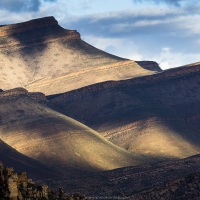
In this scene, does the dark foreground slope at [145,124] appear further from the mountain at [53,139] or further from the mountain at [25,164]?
the mountain at [25,164]

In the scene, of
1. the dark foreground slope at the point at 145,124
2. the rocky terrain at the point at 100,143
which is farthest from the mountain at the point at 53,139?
the dark foreground slope at the point at 145,124

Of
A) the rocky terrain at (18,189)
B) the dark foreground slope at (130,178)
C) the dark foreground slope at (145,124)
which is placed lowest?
the dark foreground slope at (145,124)

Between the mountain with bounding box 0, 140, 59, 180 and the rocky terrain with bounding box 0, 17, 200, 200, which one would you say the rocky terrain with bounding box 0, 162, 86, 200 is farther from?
the mountain with bounding box 0, 140, 59, 180

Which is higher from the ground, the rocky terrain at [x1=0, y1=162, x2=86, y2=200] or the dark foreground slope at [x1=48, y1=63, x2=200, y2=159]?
the rocky terrain at [x1=0, y1=162, x2=86, y2=200]

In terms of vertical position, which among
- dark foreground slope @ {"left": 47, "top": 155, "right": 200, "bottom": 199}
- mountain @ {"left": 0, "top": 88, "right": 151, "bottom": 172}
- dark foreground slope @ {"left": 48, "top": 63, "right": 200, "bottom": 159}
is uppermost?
dark foreground slope @ {"left": 47, "top": 155, "right": 200, "bottom": 199}

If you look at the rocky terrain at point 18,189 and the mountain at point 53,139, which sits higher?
the rocky terrain at point 18,189

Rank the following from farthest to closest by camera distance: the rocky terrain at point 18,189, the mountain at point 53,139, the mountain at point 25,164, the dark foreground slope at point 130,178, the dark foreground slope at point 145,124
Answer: the dark foreground slope at point 145,124
the mountain at point 53,139
the mountain at point 25,164
the dark foreground slope at point 130,178
the rocky terrain at point 18,189

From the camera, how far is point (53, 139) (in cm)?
15312

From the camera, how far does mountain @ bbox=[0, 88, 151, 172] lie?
144m

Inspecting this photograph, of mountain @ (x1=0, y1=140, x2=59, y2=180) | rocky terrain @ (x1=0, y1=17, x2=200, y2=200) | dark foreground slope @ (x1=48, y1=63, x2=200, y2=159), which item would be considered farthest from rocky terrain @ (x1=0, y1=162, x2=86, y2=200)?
dark foreground slope @ (x1=48, y1=63, x2=200, y2=159)

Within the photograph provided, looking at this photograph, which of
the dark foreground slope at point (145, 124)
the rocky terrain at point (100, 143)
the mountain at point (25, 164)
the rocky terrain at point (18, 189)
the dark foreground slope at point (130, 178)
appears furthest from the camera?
the dark foreground slope at point (145, 124)

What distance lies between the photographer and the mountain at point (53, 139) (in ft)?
472

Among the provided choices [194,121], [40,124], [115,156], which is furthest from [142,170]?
[194,121]

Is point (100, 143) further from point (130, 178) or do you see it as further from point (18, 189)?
point (18, 189)
